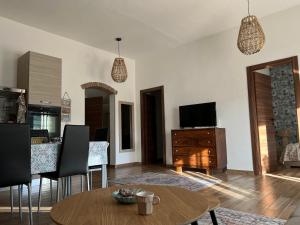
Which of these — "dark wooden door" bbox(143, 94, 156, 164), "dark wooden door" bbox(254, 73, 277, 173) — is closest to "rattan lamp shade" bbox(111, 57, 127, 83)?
"dark wooden door" bbox(143, 94, 156, 164)

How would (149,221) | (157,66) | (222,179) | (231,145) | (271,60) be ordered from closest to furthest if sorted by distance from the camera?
1. (149,221)
2. (222,179)
3. (271,60)
4. (231,145)
5. (157,66)

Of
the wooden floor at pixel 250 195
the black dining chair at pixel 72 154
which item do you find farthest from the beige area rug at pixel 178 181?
the black dining chair at pixel 72 154

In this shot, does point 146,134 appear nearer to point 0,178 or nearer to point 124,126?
point 124,126

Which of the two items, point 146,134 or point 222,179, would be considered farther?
point 146,134

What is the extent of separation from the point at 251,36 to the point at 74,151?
309 centimetres

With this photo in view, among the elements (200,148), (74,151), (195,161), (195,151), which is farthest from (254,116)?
(74,151)

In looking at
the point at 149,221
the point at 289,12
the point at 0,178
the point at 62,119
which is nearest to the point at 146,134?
the point at 62,119

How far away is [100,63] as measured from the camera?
6.43m

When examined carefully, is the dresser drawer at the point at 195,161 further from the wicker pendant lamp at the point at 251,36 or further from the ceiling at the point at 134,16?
the ceiling at the point at 134,16

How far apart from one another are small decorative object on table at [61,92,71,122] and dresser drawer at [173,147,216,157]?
8.24 ft

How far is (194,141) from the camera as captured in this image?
5.23 metres

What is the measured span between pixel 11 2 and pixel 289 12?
496cm

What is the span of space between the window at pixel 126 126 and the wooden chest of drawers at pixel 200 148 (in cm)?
182

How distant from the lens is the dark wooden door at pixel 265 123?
4984mm
